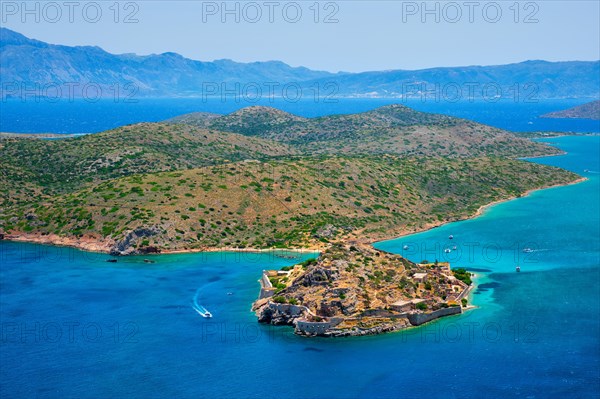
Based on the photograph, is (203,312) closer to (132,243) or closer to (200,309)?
(200,309)

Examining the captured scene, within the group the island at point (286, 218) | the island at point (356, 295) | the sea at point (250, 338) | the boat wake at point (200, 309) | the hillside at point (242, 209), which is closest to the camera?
the sea at point (250, 338)

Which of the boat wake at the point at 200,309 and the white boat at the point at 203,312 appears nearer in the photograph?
the white boat at the point at 203,312

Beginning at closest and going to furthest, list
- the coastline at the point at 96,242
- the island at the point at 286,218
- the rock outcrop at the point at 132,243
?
the island at the point at 286,218
the rock outcrop at the point at 132,243
the coastline at the point at 96,242

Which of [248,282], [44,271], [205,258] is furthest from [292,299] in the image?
[44,271]

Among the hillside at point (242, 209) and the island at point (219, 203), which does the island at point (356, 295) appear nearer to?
the island at point (219, 203)

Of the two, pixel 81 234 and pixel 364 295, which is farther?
pixel 81 234

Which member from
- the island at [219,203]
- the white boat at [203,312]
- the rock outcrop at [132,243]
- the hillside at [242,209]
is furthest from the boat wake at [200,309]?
the hillside at [242,209]

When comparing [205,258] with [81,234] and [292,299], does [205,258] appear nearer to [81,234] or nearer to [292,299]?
[81,234]

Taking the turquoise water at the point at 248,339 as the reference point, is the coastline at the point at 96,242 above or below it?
above
